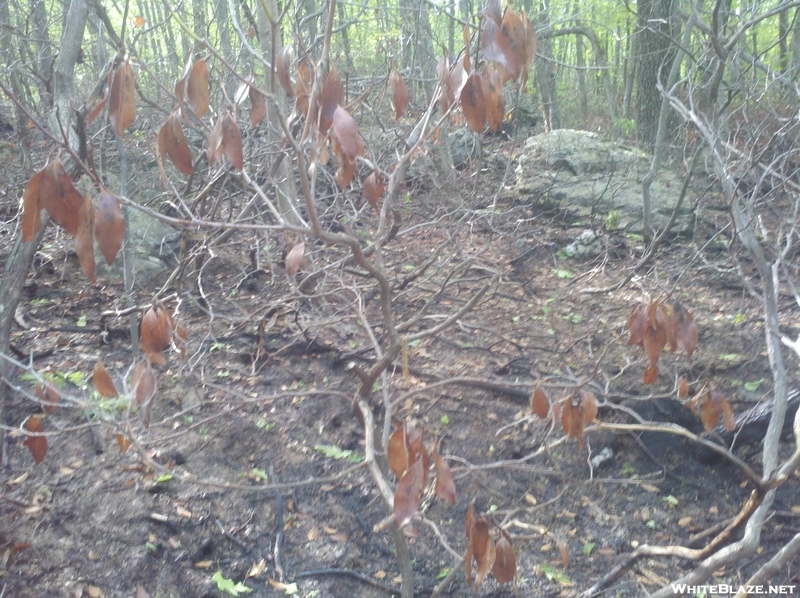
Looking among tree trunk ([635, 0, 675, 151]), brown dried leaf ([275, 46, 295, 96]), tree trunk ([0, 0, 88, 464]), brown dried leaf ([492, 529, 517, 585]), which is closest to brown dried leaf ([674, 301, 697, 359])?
brown dried leaf ([492, 529, 517, 585])

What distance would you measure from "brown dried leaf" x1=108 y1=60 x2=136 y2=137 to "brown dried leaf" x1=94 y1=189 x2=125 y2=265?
0.95ft

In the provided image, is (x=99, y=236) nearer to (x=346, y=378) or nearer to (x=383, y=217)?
(x=383, y=217)

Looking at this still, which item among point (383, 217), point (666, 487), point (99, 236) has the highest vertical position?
point (99, 236)

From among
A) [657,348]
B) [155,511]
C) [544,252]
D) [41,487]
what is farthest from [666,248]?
[41,487]

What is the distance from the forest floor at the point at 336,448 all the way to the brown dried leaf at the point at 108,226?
91 centimetres

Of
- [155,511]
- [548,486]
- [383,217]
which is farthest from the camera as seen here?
[548,486]

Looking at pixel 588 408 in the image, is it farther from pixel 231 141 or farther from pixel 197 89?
pixel 197 89

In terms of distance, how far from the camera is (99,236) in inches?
50.4

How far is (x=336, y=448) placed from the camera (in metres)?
3.54

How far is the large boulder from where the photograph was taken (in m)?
6.22

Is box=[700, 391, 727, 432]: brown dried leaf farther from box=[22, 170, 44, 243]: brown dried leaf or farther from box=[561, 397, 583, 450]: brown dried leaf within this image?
box=[22, 170, 44, 243]: brown dried leaf

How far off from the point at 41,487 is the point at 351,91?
12.8 ft

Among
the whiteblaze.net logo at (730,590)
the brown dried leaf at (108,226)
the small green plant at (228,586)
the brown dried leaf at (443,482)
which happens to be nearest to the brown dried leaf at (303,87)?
the brown dried leaf at (108,226)

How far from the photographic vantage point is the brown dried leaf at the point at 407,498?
4.96ft
